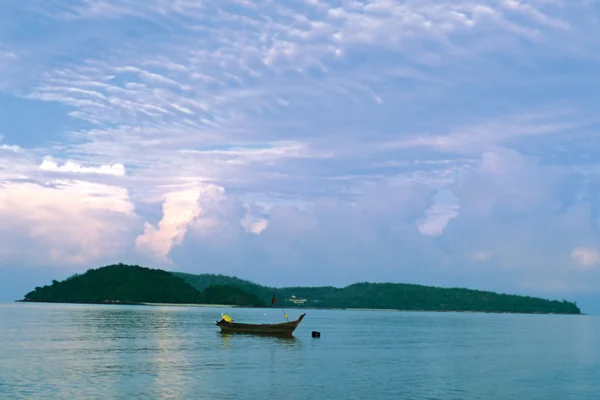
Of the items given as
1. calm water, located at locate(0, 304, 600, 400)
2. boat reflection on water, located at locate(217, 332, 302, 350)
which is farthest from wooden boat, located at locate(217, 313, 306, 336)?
calm water, located at locate(0, 304, 600, 400)

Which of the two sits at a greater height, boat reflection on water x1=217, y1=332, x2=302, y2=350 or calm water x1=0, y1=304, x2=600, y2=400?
boat reflection on water x1=217, y1=332, x2=302, y2=350

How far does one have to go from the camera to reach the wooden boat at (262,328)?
117375 mm

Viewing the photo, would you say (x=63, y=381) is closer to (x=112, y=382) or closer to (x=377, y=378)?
(x=112, y=382)

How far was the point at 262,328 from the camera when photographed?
392 feet

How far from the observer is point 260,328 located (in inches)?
4712

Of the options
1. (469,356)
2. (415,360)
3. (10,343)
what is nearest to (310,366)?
(415,360)

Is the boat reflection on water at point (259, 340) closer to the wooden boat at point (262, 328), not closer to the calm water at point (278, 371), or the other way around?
the calm water at point (278, 371)

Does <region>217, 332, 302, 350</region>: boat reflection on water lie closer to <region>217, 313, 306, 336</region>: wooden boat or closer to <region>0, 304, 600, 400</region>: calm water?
<region>0, 304, 600, 400</region>: calm water

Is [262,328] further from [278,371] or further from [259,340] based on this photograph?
[278,371]

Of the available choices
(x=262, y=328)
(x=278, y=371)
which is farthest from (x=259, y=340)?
(x=278, y=371)

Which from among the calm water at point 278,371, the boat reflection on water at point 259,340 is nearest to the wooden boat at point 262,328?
the boat reflection on water at point 259,340

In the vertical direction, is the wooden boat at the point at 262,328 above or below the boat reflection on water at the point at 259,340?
above

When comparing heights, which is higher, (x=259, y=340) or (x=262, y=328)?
(x=262, y=328)

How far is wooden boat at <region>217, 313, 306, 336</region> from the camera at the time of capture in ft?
385
